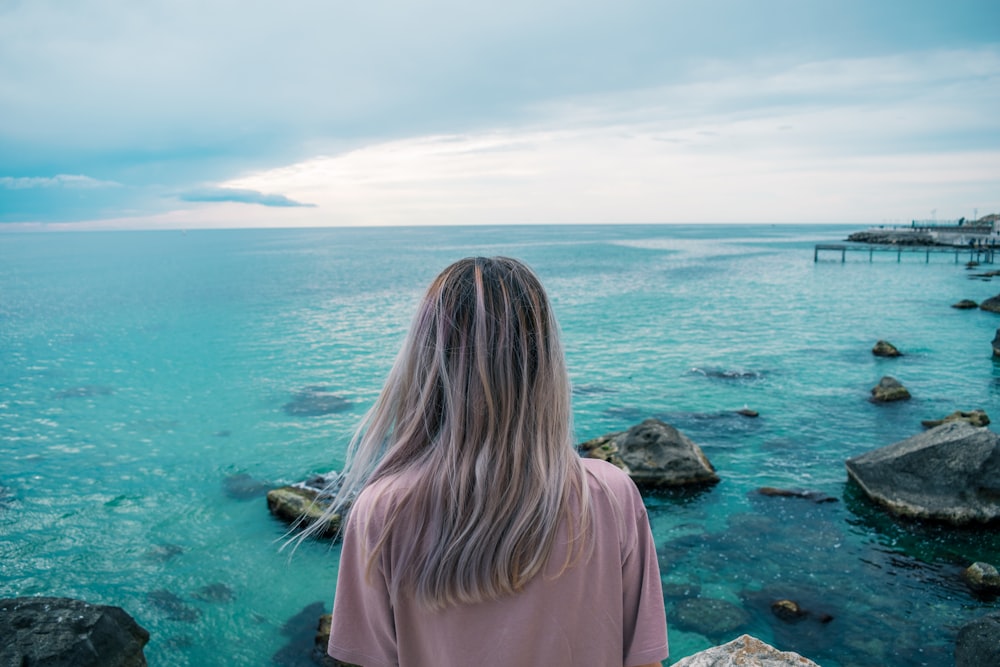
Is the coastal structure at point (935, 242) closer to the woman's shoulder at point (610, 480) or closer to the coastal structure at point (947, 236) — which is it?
the coastal structure at point (947, 236)

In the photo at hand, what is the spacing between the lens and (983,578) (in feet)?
39.5

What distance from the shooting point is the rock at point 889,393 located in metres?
24.5

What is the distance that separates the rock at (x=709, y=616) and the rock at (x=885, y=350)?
1050 inches

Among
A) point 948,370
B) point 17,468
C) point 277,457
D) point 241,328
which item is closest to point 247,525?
point 277,457

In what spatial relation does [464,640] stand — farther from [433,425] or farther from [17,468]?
[17,468]

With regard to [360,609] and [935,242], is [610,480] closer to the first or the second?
[360,609]

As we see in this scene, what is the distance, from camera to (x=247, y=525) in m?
16.8

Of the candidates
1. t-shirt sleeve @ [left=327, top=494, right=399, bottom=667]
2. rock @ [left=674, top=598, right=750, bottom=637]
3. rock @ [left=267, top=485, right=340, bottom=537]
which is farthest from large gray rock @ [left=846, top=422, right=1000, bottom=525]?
t-shirt sleeve @ [left=327, top=494, right=399, bottom=667]

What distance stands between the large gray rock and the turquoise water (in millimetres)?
518

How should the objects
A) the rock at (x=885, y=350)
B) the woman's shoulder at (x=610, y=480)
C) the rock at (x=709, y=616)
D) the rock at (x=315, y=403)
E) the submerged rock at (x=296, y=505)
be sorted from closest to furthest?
the woman's shoulder at (x=610, y=480), the rock at (x=709, y=616), the submerged rock at (x=296, y=505), the rock at (x=315, y=403), the rock at (x=885, y=350)

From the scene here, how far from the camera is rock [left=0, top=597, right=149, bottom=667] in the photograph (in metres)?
7.82

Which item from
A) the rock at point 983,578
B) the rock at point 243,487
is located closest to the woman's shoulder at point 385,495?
the rock at point 983,578

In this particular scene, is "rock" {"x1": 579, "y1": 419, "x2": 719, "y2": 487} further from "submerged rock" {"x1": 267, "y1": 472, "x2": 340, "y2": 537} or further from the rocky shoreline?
"submerged rock" {"x1": 267, "y1": 472, "x2": 340, "y2": 537}

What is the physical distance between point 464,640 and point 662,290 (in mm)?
69584
